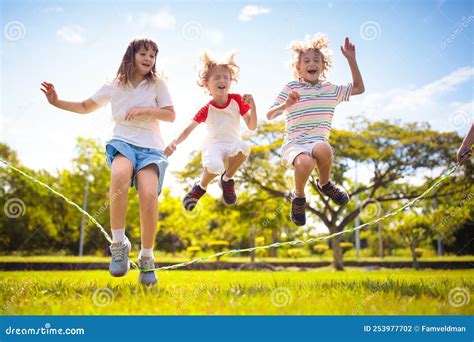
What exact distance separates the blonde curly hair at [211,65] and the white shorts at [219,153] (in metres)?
0.77

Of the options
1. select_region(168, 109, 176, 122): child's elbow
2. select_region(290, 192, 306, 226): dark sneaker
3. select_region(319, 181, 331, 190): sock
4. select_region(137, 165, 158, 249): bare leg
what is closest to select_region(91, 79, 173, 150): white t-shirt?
select_region(168, 109, 176, 122): child's elbow

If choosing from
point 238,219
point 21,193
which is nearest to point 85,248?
point 21,193

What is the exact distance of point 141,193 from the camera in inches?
151

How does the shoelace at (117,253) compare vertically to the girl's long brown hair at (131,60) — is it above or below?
below

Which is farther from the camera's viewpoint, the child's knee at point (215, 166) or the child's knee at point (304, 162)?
the child's knee at point (215, 166)

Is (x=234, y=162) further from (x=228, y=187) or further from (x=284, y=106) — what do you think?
(x=284, y=106)

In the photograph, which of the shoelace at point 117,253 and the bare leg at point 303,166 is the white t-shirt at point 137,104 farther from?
the bare leg at point 303,166

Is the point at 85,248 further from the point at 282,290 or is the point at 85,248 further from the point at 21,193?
the point at 282,290

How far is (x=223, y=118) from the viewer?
16.1ft

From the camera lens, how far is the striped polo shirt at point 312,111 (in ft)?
15.2

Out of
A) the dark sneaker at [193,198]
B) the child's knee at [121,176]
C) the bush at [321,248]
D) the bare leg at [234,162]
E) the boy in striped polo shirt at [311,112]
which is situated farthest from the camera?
the bush at [321,248]

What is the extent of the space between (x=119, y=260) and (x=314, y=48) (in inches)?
123

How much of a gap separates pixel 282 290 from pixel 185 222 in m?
20.4

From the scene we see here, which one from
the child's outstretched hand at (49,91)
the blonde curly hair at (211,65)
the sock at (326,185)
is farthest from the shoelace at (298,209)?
the child's outstretched hand at (49,91)
